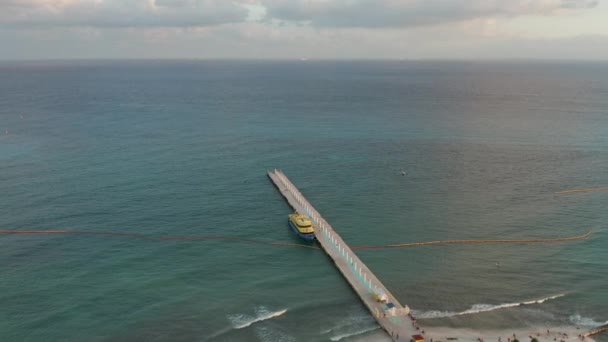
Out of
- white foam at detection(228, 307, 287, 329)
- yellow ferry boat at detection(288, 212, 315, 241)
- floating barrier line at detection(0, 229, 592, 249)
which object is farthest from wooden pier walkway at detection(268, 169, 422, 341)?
white foam at detection(228, 307, 287, 329)

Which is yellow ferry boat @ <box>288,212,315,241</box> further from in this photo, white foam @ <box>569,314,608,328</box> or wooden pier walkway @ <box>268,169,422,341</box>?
white foam @ <box>569,314,608,328</box>

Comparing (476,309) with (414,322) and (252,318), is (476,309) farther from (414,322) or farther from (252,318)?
(252,318)

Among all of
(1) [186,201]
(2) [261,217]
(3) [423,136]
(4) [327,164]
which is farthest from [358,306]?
(3) [423,136]

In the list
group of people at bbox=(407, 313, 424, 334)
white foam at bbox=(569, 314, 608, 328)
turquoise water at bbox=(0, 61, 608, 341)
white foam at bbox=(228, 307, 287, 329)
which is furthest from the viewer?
turquoise water at bbox=(0, 61, 608, 341)

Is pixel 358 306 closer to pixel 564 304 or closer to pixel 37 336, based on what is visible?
pixel 564 304

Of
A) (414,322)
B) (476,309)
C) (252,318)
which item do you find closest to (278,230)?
(252,318)
